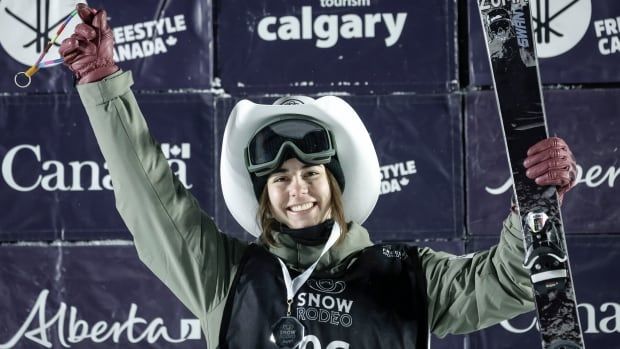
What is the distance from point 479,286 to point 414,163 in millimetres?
1161

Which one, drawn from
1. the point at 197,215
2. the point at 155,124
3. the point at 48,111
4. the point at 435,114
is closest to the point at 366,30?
the point at 435,114

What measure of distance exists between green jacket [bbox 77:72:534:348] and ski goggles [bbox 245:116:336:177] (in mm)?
156

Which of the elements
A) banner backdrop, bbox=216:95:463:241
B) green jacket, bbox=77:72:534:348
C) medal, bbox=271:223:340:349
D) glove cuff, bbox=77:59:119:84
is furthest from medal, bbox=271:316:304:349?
banner backdrop, bbox=216:95:463:241

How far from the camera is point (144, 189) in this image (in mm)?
1962

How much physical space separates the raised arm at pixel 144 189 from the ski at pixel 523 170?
2.02ft

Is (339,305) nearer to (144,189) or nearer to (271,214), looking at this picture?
(271,214)

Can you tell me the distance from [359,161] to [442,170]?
96 cm

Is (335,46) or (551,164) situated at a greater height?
(335,46)

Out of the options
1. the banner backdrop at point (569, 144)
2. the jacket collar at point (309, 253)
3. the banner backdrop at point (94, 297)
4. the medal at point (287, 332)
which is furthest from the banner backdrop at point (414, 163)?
the medal at point (287, 332)

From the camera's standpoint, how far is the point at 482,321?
199 centimetres

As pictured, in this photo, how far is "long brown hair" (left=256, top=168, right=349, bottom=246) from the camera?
2090mm

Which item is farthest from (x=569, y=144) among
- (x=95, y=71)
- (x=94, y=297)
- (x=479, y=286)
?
(x=95, y=71)

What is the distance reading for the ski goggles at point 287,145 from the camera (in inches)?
80.5

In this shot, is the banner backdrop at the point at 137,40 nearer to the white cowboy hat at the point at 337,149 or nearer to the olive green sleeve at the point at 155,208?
the white cowboy hat at the point at 337,149
